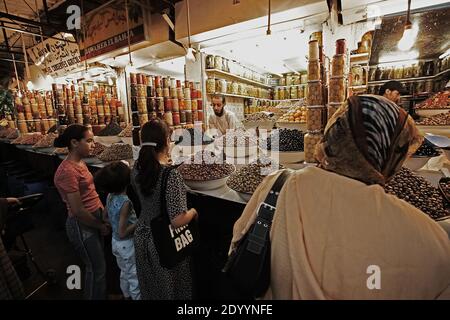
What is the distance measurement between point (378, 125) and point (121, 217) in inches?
66.5

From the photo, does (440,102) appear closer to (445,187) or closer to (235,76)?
(445,187)

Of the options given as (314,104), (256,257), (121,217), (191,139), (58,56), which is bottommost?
(121,217)

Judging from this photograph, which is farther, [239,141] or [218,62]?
[218,62]

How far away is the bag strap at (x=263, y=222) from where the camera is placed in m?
0.71

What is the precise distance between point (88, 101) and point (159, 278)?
3.75 meters

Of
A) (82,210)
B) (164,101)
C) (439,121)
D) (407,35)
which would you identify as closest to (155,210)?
(82,210)

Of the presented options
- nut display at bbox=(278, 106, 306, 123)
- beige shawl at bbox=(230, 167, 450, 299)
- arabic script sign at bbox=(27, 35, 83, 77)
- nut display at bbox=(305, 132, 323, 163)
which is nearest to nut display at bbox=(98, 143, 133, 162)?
nut display at bbox=(278, 106, 306, 123)

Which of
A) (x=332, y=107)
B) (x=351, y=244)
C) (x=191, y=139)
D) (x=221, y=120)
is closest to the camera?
(x=351, y=244)

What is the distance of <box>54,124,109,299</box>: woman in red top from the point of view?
1.80 metres

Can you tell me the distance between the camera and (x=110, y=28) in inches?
177

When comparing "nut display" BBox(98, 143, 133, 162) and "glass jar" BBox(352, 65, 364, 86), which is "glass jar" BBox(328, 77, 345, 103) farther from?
"glass jar" BBox(352, 65, 364, 86)

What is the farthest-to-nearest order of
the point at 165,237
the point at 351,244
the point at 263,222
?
1. the point at 165,237
2. the point at 263,222
3. the point at 351,244
